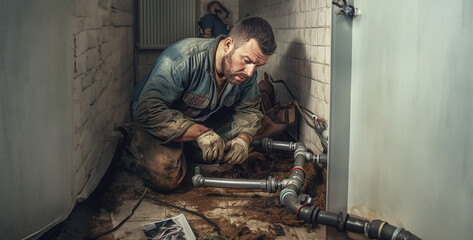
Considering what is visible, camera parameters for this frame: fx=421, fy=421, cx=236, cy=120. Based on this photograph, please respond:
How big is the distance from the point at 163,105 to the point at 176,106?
0.27 metres

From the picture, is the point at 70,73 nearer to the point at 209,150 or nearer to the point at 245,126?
the point at 209,150

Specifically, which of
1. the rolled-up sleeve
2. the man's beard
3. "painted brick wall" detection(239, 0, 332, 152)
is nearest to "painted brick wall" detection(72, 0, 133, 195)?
the rolled-up sleeve

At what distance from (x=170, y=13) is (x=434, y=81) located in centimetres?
447

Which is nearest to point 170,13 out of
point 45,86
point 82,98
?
point 82,98

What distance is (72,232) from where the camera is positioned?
1914 mm

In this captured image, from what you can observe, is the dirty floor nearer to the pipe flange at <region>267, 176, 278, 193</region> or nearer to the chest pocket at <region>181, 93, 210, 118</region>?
the pipe flange at <region>267, 176, 278, 193</region>

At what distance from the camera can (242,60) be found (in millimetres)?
2561

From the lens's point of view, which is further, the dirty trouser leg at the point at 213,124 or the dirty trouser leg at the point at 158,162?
the dirty trouser leg at the point at 213,124

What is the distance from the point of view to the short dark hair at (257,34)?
252 cm

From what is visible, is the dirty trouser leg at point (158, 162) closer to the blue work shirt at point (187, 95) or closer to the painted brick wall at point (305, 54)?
the blue work shirt at point (187, 95)

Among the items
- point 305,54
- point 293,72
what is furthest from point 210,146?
point 293,72

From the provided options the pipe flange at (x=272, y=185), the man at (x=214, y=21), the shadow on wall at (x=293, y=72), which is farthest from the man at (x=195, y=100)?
the man at (x=214, y=21)

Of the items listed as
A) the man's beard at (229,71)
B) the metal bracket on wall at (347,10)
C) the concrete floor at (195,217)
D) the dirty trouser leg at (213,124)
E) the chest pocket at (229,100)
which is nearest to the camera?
the metal bracket on wall at (347,10)

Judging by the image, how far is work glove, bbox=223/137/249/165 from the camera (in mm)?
2646
